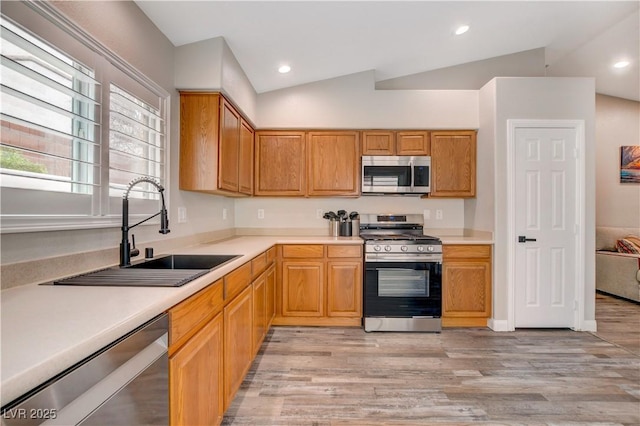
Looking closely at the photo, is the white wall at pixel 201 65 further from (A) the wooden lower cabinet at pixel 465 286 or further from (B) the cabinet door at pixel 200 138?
(A) the wooden lower cabinet at pixel 465 286

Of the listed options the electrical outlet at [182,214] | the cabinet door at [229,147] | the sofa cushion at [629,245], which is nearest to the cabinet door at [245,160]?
the cabinet door at [229,147]

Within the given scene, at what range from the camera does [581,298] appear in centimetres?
306

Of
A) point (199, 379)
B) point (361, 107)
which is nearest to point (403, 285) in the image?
point (361, 107)

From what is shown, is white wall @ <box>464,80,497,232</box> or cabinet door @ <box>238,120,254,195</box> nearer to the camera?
cabinet door @ <box>238,120,254,195</box>

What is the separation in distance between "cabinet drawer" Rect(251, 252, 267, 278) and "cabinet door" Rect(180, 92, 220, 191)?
66 centimetres

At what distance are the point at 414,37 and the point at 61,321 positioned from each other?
128 inches

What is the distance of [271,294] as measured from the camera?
294 cm

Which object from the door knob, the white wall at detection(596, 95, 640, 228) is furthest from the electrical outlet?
the white wall at detection(596, 95, 640, 228)

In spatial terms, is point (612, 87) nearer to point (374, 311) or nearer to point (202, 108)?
point (374, 311)

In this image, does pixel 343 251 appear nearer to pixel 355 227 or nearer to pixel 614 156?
pixel 355 227

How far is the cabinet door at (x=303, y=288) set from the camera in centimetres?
317

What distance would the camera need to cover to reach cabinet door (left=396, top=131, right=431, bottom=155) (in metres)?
3.48

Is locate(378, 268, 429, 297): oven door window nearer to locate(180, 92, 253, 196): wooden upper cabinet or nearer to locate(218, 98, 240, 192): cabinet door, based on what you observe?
locate(218, 98, 240, 192): cabinet door

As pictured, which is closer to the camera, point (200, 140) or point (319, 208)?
point (200, 140)
